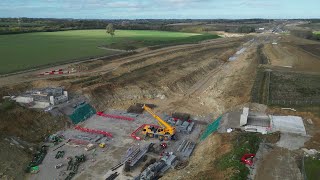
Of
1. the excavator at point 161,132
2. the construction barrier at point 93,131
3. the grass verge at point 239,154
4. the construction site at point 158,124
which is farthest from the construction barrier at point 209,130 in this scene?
the construction barrier at point 93,131

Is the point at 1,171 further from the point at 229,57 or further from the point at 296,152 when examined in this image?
the point at 229,57

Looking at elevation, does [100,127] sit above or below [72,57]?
below

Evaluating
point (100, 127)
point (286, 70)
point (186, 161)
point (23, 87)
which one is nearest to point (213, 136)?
point (186, 161)

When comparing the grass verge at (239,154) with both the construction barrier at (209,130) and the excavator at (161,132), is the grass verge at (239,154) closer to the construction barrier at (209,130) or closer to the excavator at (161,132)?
the construction barrier at (209,130)

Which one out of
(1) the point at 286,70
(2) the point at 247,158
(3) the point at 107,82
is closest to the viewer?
(2) the point at 247,158

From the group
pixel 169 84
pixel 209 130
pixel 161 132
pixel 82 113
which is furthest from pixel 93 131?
pixel 169 84

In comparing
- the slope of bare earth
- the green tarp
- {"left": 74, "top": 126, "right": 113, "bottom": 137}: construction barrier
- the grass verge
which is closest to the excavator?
the slope of bare earth

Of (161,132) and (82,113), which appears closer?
(161,132)

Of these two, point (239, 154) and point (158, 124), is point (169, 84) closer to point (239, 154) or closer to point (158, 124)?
point (158, 124)
